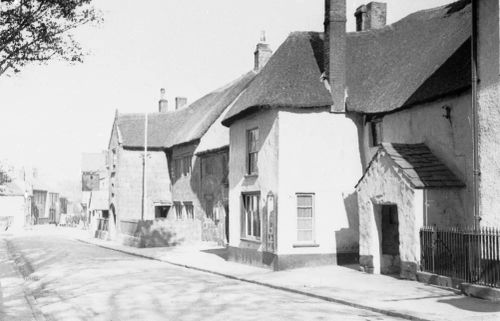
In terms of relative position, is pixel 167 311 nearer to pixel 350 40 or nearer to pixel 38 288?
pixel 38 288

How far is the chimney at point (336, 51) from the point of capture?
21797mm

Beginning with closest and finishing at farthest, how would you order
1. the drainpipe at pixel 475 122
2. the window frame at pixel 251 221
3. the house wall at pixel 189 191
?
the drainpipe at pixel 475 122 < the window frame at pixel 251 221 < the house wall at pixel 189 191

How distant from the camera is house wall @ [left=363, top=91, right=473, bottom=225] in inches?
653

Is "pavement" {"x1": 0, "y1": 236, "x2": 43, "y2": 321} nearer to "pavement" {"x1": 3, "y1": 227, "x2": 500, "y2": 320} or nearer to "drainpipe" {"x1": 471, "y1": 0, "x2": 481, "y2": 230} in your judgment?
"pavement" {"x1": 3, "y1": 227, "x2": 500, "y2": 320}

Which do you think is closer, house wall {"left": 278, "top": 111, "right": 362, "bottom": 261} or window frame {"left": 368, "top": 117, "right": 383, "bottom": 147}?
house wall {"left": 278, "top": 111, "right": 362, "bottom": 261}

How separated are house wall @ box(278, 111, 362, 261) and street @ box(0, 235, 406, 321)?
3838 millimetres

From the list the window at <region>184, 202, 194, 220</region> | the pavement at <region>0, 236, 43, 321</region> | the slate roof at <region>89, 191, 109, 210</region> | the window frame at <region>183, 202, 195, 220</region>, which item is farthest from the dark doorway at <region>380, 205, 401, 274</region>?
the slate roof at <region>89, 191, 109, 210</region>

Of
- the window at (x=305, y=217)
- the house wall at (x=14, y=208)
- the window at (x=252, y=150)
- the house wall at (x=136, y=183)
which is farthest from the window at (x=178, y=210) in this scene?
the house wall at (x=14, y=208)

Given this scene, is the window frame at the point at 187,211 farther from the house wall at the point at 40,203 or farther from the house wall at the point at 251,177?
the house wall at the point at 40,203

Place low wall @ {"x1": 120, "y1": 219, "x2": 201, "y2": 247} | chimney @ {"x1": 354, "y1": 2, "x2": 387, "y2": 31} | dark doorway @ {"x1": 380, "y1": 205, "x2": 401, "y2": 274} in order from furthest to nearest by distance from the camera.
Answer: low wall @ {"x1": 120, "y1": 219, "x2": 201, "y2": 247}
chimney @ {"x1": 354, "y1": 2, "x2": 387, "y2": 31}
dark doorway @ {"x1": 380, "y1": 205, "x2": 401, "y2": 274}

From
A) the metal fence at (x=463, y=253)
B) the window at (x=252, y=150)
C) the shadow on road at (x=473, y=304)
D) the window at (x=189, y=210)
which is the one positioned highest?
the window at (x=252, y=150)

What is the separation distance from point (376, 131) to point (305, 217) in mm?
4247

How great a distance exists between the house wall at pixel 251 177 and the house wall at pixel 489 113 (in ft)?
26.3

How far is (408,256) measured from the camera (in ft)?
54.6
